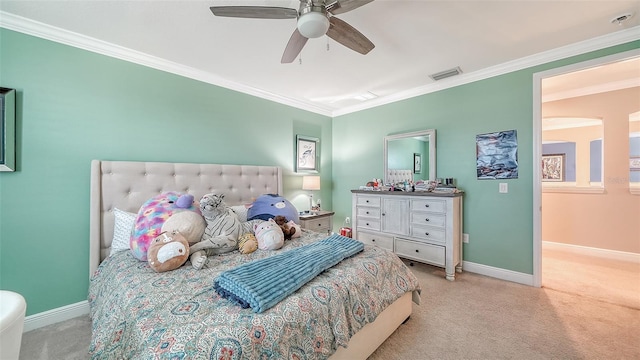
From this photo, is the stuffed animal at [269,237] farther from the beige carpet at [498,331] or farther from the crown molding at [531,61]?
the crown molding at [531,61]

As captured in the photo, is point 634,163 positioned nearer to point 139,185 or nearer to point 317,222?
point 317,222

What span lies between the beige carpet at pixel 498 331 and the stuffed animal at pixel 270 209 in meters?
1.51

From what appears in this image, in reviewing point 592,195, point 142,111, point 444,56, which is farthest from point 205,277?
point 592,195

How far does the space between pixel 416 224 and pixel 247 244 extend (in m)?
2.17

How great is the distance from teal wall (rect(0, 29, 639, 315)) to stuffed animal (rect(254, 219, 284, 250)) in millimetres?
1393

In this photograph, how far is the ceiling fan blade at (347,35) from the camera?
5.30 ft

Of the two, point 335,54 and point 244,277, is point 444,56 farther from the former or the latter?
point 244,277

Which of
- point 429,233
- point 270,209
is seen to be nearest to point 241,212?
point 270,209

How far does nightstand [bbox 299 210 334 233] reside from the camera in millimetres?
3391

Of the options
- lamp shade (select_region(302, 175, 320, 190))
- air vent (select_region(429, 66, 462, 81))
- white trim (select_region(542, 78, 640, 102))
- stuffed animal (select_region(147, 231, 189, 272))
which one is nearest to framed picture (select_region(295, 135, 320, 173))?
lamp shade (select_region(302, 175, 320, 190))

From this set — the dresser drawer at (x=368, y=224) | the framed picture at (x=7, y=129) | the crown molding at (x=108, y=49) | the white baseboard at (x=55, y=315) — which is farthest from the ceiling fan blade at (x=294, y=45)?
the white baseboard at (x=55, y=315)

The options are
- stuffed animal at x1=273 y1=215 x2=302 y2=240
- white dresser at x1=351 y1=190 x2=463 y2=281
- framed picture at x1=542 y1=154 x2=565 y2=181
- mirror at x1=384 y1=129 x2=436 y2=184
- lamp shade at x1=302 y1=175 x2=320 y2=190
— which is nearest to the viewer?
stuffed animal at x1=273 y1=215 x2=302 y2=240

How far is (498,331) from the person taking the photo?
6.15 ft

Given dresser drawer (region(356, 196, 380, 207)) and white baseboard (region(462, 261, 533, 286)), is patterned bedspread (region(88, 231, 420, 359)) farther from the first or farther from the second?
white baseboard (region(462, 261, 533, 286))
